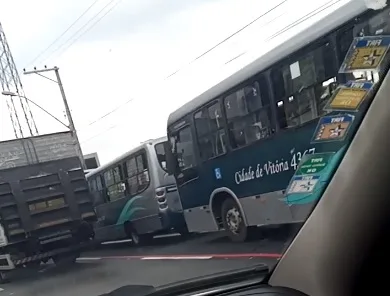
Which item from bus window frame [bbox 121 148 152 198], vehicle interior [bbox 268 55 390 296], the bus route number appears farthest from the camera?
bus window frame [bbox 121 148 152 198]

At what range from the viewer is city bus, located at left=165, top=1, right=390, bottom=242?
290 centimetres

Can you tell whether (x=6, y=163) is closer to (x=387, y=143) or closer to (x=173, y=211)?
(x=173, y=211)

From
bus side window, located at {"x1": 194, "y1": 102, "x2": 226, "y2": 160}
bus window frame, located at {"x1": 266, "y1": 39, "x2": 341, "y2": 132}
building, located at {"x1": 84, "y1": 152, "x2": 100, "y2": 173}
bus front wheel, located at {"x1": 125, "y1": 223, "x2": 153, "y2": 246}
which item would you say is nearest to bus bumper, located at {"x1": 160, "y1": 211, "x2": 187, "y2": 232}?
bus front wheel, located at {"x1": 125, "y1": 223, "x2": 153, "y2": 246}

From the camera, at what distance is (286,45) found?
306 centimetres

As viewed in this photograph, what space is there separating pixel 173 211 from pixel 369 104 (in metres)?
1.29

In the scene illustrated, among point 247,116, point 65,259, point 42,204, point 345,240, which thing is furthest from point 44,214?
point 345,240

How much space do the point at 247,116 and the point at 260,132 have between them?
0.41 feet

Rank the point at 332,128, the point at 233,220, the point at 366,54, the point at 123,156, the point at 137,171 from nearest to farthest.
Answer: the point at 366,54
the point at 332,128
the point at 123,156
the point at 137,171
the point at 233,220

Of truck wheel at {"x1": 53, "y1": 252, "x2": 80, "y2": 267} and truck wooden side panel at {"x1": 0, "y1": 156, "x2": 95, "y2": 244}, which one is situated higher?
truck wooden side panel at {"x1": 0, "y1": 156, "x2": 95, "y2": 244}

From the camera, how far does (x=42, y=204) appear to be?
281 cm

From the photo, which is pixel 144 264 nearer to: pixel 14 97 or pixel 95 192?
pixel 95 192

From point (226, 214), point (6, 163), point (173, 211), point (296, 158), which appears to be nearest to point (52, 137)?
point (6, 163)

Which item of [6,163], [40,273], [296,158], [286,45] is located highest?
[286,45]

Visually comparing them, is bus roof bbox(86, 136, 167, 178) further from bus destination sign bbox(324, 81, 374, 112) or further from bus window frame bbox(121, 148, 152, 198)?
bus destination sign bbox(324, 81, 374, 112)
